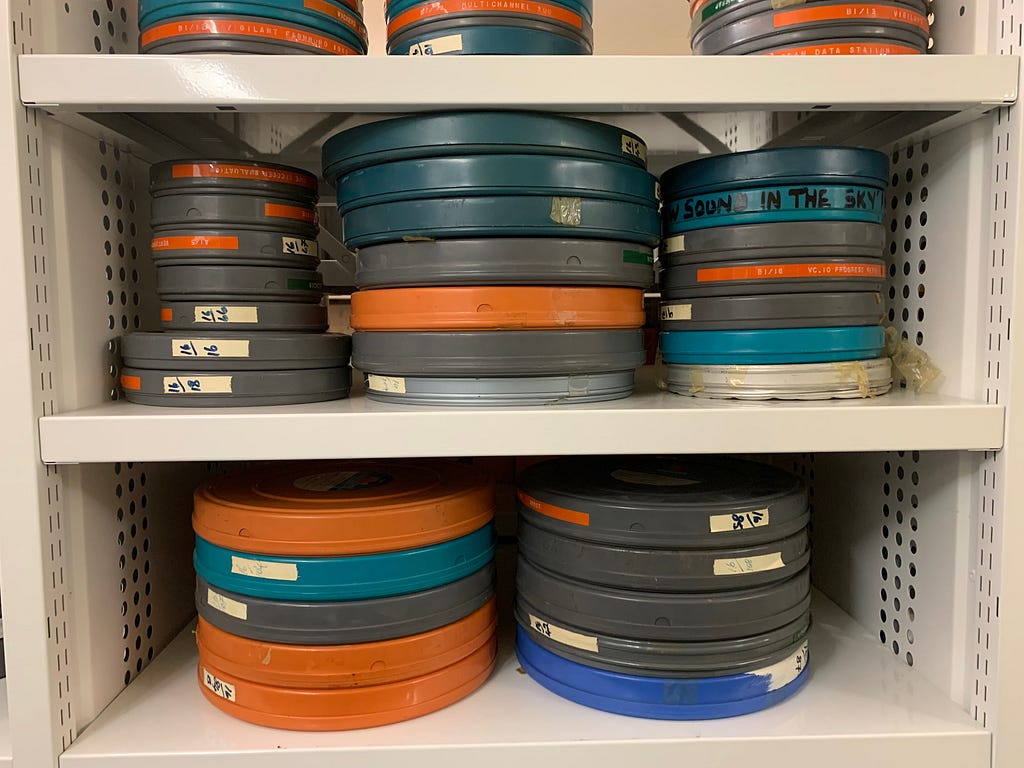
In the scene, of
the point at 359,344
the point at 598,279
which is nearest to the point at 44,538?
the point at 359,344

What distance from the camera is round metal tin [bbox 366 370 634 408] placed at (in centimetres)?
78

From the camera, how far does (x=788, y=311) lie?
806 millimetres

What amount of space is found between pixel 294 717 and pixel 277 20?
826 mm

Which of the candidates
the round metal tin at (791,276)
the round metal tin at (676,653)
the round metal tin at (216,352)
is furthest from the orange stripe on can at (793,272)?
the round metal tin at (216,352)

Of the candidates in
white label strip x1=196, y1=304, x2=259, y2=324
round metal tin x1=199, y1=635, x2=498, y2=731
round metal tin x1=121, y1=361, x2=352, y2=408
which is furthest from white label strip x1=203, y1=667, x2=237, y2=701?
white label strip x1=196, y1=304, x2=259, y2=324

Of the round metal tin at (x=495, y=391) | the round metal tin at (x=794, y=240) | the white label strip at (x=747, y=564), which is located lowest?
the white label strip at (x=747, y=564)

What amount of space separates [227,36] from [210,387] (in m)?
0.41

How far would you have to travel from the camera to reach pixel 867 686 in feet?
2.88

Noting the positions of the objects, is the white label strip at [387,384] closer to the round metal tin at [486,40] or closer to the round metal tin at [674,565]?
the round metal tin at [674,565]

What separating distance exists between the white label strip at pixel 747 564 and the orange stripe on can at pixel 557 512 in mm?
165

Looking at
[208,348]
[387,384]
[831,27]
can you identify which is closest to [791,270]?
[831,27]

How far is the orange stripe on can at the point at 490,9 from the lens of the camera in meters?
0.79

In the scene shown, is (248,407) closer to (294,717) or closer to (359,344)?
(359,344)

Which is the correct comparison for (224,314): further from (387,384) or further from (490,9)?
(490,9)
